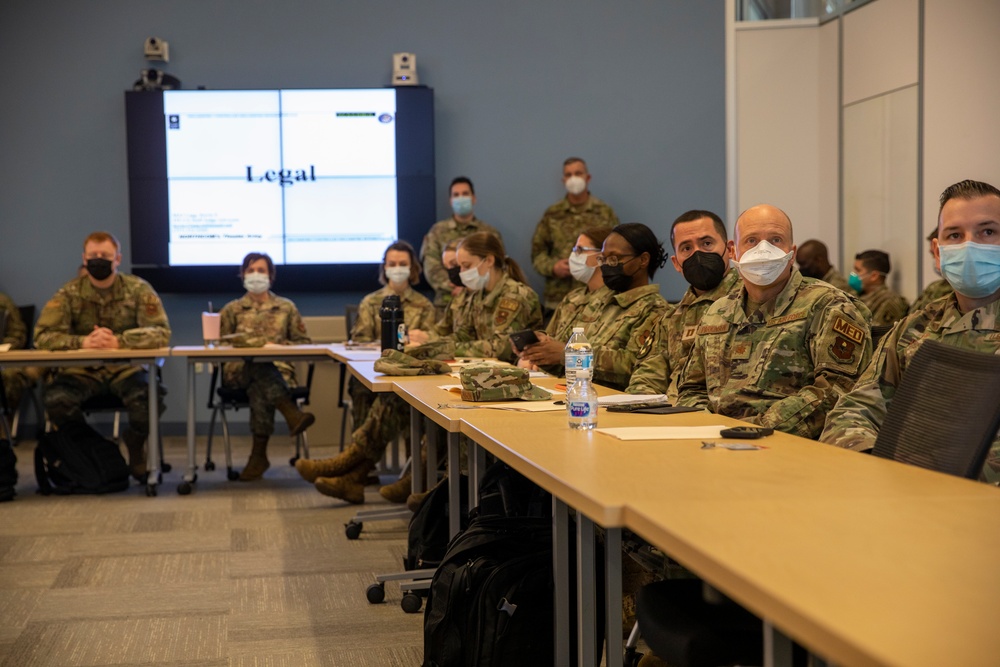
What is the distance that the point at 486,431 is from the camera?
236 cm

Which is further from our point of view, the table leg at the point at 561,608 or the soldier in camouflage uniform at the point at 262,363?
the soldier in camouflage uniform at the point at 262,363

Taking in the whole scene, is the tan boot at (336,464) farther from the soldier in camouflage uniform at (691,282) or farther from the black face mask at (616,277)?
the soldier in camouflage uniform at (691,282)

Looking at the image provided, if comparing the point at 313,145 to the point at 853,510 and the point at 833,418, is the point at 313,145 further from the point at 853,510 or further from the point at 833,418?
the point at 853,510

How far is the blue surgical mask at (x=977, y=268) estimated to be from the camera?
7.50 ft

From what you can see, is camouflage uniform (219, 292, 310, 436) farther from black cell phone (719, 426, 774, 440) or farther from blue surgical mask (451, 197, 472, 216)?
black cell phone (719, 426, 774, 440)

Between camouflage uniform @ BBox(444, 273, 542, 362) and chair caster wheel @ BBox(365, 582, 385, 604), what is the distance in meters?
1.41

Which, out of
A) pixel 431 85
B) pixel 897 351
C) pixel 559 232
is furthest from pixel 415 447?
pixel 431 85

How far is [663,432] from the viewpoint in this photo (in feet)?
7.38

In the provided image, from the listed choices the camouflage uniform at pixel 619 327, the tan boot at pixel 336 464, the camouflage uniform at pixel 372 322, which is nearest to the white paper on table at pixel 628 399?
the camouflage uniform at pixel 619 327

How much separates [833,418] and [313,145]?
20.0ft

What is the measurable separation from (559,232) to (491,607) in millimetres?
5697

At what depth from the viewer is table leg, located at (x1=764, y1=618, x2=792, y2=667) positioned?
4.41 feet

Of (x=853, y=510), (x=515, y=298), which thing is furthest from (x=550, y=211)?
(x=853, y=510)

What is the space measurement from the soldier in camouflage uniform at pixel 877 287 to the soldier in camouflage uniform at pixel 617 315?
3302 millimetres
